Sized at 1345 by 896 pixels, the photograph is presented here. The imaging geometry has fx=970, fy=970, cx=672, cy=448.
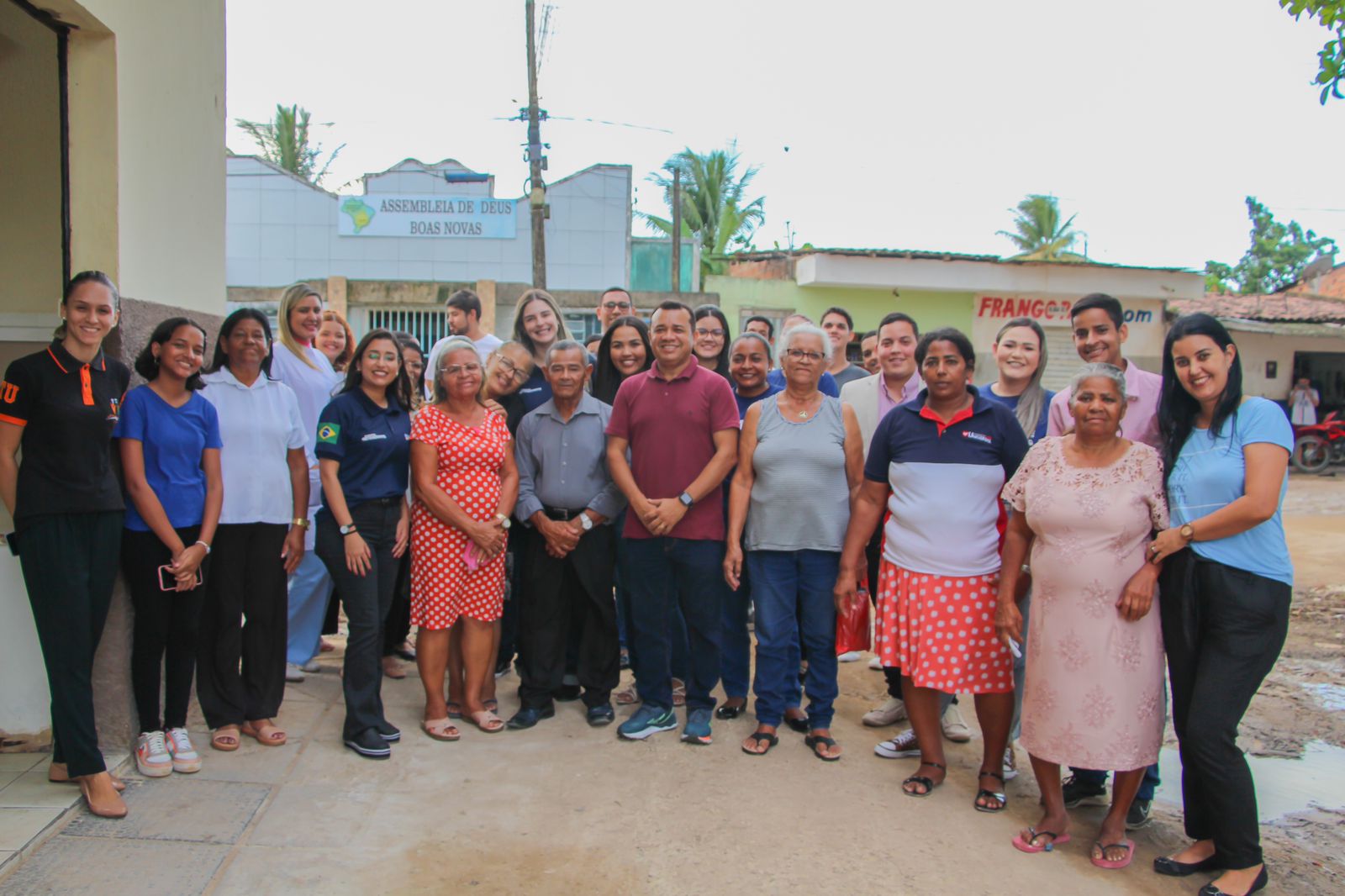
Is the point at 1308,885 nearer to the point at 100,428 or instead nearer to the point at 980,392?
the point at 980,392

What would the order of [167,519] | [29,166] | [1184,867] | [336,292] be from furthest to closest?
[336,292], [29,166], [167,519], [1184,867]

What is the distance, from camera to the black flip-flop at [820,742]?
4.18m

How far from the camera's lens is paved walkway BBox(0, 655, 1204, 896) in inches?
122

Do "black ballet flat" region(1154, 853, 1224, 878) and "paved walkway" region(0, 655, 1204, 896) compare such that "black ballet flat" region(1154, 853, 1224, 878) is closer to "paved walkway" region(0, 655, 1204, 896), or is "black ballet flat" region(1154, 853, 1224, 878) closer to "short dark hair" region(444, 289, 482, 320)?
"paved walkway" region(0, 655, 1204, 896)

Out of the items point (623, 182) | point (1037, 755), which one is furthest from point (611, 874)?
point (623, 182)

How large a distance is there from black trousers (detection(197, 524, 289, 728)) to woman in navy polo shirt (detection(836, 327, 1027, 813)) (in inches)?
100

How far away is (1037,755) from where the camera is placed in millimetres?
3484

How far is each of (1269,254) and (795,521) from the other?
4160 centimetres

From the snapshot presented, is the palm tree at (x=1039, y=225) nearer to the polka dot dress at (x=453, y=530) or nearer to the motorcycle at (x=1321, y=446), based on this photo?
the motorcycle at (x=1321, y=446)

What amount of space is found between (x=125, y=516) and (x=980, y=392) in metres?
3.43

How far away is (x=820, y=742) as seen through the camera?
4.23 metres

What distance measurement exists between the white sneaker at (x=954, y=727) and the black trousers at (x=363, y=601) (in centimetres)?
259

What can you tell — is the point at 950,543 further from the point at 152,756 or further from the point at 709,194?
the point at 709,194

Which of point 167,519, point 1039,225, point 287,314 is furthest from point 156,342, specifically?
point 1039,225
